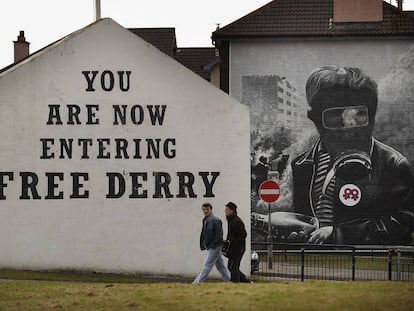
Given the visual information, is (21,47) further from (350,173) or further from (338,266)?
(338,266)

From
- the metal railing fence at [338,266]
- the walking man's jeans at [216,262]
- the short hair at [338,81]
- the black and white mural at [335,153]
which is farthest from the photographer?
the short hair at [338,81]

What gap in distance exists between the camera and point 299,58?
43938mm

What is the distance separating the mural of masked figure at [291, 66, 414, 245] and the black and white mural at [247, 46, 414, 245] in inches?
1.6

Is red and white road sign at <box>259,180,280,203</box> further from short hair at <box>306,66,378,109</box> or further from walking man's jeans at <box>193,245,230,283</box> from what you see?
short hair at <box>306,66,378,109</box>

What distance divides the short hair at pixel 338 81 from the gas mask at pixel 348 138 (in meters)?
0.76

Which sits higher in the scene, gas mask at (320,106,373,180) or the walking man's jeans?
gas mask at (320,106,373,180)

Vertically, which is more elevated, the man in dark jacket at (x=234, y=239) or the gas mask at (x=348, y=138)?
the gas mask at (x=348, y=138)

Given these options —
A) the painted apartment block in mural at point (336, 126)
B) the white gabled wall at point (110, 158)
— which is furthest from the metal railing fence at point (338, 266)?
the painted apartment block in mural at point (336, 126)

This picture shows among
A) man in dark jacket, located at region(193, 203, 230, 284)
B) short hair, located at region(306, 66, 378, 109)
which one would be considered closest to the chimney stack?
short hair, located at region(306, 66, 378, 109)

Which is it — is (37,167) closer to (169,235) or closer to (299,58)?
(169,235)

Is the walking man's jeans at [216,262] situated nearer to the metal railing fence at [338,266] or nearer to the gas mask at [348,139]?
the metal railing fence at [338,266]

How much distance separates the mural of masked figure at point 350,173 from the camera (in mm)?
43281

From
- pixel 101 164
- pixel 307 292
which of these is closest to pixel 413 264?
pixel 101 164

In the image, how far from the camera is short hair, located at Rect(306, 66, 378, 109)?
43625 mm
